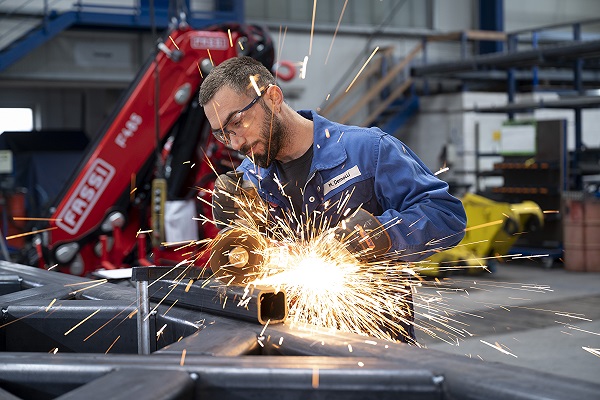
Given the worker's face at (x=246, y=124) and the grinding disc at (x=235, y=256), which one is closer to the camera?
the grinding disc at (x=235, y=256)

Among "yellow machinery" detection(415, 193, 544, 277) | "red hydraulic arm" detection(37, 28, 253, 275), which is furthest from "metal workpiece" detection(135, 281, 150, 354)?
"yellow machinery" detection(415, 193, 544, 277)

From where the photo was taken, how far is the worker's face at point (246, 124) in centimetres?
220

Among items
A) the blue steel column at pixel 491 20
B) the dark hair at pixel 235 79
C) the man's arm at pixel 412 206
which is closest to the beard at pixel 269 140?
the dark hair at pixel 235 79

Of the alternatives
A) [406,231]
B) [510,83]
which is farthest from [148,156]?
[510,83]

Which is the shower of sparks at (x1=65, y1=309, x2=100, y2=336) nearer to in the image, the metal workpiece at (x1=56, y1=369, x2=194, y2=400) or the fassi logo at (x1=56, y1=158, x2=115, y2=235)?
the metal workpiece at (x1=56, y1=369, x2=194, y2=400)

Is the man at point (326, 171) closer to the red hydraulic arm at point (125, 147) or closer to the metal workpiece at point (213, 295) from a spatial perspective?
the metal workpiece at point (213, 295)

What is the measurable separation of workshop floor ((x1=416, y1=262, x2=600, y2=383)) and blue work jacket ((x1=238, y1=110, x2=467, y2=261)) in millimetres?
1430

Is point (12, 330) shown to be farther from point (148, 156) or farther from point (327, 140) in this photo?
point (148, 156)

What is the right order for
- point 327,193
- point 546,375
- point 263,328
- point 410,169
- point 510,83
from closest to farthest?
point 546,375
point 263,328
point 410,169
point 327,193
point 510,83

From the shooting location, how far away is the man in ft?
6.98

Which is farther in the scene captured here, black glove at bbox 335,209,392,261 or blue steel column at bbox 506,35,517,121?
blue steel column at bbox 506,35,517,121

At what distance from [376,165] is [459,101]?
10.7m

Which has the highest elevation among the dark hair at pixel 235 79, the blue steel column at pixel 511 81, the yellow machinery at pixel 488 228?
the blue steel column at pixel 511 81

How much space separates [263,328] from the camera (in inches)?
63.8
